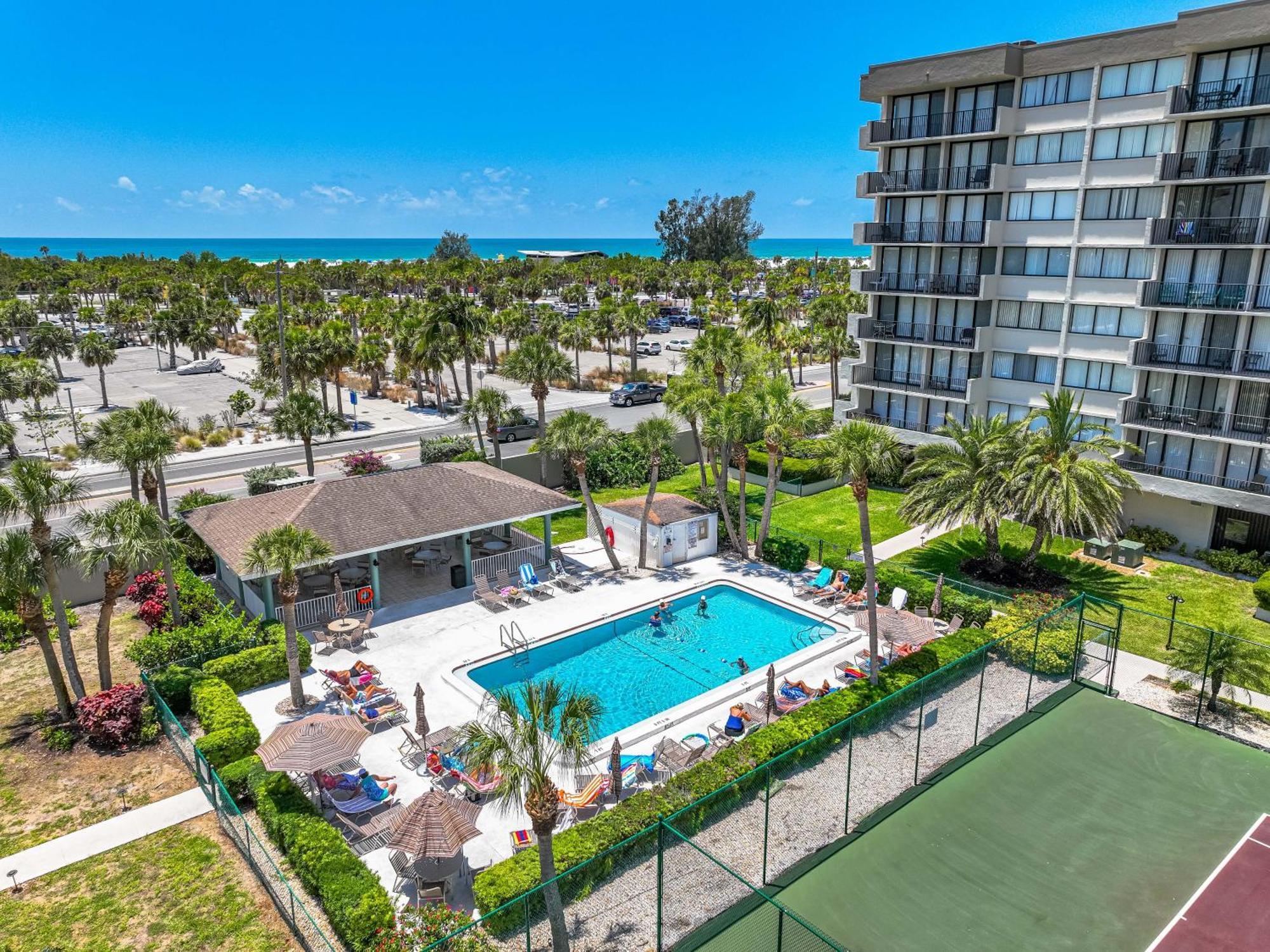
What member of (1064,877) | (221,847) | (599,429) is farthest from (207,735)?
(1064,877)

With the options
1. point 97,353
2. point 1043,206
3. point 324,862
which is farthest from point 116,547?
point 97,353

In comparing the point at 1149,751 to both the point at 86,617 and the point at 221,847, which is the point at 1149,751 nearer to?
the point at 221,847

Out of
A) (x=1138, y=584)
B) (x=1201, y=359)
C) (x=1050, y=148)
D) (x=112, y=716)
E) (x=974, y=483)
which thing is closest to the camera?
(x=112, y=716)

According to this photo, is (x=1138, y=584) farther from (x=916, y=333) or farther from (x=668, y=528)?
(x=668, y=528)

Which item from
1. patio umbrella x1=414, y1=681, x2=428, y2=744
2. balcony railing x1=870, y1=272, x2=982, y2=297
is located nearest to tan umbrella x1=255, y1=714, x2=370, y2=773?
patio umbrella x1=414, y1=681, x2=428, y2=744

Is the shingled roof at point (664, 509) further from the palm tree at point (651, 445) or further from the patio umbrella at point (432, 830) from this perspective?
the patio umbrella at point (432, 830)

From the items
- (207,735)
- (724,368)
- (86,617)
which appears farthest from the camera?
(724,368)
